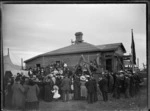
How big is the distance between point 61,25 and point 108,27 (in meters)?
1.43

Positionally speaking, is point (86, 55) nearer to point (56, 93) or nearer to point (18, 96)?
point (56, 93)

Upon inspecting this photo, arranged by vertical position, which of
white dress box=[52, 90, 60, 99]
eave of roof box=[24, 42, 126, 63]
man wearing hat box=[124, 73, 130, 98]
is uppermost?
eave of roof box=[24, 42, 126, 63]

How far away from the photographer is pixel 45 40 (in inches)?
256

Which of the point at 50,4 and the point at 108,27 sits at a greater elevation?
the point at 50,4

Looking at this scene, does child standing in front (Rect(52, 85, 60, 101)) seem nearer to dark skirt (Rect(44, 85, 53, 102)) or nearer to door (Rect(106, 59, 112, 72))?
dark skirt (Rect(44, 85, 53, 102))

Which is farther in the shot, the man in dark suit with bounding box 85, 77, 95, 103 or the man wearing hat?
the man wearing hat

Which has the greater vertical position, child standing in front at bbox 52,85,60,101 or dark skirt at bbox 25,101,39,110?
child standing in front at bbox 52,85,60,101

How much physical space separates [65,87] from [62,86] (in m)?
0.10

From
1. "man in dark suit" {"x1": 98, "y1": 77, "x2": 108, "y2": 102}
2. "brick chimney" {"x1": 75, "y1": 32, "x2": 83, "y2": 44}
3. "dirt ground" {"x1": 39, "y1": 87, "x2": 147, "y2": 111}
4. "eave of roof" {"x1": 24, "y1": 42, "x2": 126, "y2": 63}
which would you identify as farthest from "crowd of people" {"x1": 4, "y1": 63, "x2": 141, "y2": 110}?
"brick chimney" {"x1": 75, "y1": 32, "x2": 83, "y2": 44}

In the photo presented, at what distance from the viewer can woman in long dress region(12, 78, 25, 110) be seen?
641 cm

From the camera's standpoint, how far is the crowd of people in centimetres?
643

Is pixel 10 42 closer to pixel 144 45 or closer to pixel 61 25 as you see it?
pixel 61 25

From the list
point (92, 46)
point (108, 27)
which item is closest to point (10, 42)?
point (92, 46)

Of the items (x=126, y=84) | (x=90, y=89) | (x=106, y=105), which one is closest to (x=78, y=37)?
(x=90, y=89)
